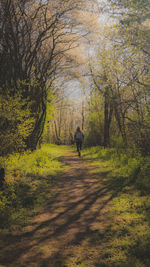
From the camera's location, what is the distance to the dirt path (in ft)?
9.83

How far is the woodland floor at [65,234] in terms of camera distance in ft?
9.84

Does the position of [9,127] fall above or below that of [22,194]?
above

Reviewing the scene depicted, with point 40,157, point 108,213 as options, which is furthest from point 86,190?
point 40,157

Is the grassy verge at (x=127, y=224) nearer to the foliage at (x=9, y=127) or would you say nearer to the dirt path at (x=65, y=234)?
the dirt path at (x=65, y=234)

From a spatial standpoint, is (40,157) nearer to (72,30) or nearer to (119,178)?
(119,178)

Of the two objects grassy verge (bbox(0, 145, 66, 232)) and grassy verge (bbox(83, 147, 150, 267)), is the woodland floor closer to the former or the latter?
grassy verge (bbox(83, 147, 150, 267))

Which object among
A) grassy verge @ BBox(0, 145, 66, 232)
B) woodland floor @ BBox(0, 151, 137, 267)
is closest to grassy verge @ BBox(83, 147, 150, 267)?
woodland floor @ BBox(0, 151, 137, 267)

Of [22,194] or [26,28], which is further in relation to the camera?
[26,28]

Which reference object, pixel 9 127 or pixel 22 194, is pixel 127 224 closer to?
pixel 22 194

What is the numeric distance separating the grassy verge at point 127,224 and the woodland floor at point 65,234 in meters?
0.08

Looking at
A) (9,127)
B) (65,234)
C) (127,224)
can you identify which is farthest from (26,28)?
(127,224)

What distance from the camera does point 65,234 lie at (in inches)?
147

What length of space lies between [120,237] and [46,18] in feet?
35.5

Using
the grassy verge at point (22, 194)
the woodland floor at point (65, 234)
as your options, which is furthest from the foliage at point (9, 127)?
the woodland floor at point (65, 234)
